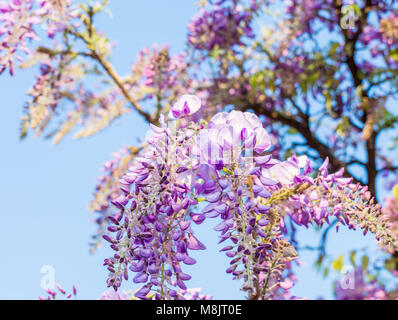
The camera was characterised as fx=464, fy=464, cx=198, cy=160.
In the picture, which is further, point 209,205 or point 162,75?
point 162,75

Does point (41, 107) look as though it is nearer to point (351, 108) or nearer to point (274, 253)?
point (274, 253)

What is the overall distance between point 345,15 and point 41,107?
7.25 ft

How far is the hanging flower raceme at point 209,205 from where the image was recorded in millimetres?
942

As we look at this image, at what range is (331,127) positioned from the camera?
→ 374 centimetres

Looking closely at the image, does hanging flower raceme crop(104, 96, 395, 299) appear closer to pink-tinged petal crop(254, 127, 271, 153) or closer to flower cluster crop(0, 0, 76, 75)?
pink-tinged petal crop(254, 127, 271, 153)

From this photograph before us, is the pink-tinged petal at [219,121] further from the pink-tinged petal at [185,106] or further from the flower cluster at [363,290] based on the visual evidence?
the flower cluster at [363,290]

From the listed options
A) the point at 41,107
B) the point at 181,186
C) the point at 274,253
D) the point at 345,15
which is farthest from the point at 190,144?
the point at 345,15

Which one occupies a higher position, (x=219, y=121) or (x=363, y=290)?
(x=219, y=121)

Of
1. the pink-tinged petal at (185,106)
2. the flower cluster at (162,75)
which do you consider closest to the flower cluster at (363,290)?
the flower cluster at (162,75)

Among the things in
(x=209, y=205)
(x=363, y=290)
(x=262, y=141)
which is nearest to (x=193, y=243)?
(x=209, y=205)

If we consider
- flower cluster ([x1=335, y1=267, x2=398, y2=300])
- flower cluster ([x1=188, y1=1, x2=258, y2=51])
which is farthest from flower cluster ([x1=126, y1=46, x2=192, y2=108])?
flower cluster ([x1=335, y1=267, x2=398, y2=300])

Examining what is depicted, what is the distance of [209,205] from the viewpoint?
99 cm

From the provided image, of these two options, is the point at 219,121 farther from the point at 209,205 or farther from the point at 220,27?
the point at 220,27

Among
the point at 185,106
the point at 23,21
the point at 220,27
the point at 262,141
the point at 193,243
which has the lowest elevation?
the point at 193,243
